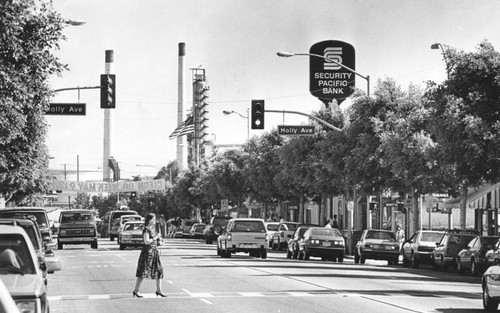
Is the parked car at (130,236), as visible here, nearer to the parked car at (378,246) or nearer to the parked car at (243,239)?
the parked car at (243,239)

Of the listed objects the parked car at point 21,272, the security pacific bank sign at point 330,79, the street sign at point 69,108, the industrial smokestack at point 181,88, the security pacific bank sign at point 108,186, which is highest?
the industrial smokestack at point 181,88

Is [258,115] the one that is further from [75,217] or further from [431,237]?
[75,217]

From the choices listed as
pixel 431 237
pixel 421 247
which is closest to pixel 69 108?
pixel 421 247

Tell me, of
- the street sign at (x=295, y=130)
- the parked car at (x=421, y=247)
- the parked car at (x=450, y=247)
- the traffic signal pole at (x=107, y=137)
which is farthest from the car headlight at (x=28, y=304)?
the traffic signal pole at (x=107, y=137)

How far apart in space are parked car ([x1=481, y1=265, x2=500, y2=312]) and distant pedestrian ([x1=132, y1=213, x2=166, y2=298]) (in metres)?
6.95

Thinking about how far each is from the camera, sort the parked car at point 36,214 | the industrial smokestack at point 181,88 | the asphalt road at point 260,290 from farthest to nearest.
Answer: the industrial smokestack at point 181,88 < the parked car at point 36,214 < the asphalt road at point 260,290

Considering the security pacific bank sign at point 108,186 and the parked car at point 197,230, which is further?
the security pacific bank sign at point 108,186

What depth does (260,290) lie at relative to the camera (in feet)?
79.7

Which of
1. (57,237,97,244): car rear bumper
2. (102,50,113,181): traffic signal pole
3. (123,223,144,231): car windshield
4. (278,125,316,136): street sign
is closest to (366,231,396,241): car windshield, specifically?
(278,125,316,136): street sign

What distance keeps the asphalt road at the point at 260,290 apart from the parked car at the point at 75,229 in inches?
793

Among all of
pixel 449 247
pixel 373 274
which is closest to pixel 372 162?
pixel 449 247

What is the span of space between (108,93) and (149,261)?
18.7 metres

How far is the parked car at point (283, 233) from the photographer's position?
57.8m

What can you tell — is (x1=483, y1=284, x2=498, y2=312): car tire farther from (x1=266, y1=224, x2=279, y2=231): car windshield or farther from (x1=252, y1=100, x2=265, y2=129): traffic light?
(x1=266, y1=224, x2=279, y2=231): car windshield
